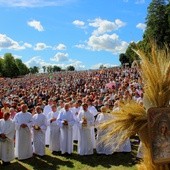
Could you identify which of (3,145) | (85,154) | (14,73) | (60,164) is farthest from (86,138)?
(14,73)

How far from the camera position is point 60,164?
14.8m

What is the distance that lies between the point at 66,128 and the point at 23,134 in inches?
75.3

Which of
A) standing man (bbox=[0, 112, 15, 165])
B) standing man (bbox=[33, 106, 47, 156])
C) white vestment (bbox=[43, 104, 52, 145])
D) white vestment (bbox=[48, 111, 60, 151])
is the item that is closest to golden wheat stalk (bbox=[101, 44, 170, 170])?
standing man (bbox=[0, 112, 15, 165])

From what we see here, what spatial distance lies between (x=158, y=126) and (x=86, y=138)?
11.1 m

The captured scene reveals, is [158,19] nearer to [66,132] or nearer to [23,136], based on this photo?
[66,132]

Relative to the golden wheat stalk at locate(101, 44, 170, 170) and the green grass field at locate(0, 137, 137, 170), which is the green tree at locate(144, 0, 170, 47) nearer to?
the green grass field at locate(0, 137, 137, 170)

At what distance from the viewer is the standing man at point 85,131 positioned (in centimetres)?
1622

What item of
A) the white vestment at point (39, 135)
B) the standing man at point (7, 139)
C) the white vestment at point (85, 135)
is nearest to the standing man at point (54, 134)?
the white vestment at point (39, 135)

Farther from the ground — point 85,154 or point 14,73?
point 14,73

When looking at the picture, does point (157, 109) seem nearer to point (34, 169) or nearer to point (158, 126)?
point (158, 126)

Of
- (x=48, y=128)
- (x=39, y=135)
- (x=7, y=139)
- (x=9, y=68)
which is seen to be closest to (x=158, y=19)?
(x=48, y=128)

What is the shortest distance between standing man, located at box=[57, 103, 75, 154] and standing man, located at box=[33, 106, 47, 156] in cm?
78

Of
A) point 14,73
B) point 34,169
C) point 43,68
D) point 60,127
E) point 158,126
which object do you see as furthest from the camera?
point 43,68

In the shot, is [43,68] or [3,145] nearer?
[3,145]
